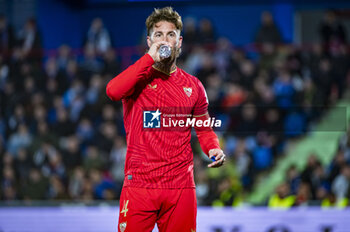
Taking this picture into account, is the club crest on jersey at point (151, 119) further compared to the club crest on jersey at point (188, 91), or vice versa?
the club crest on jersey at point (188, 91)

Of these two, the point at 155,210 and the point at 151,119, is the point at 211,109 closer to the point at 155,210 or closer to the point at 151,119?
the point at 151,119

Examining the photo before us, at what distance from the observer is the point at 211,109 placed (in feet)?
23.7

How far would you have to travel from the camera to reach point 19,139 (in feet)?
30.3

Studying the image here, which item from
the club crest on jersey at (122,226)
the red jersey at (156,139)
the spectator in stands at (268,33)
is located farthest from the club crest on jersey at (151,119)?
the spectator in stands at (268,33)

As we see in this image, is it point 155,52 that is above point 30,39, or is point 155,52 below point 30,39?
below

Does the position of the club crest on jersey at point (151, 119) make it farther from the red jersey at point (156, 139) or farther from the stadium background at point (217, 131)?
the stadium background at point (217, 131)

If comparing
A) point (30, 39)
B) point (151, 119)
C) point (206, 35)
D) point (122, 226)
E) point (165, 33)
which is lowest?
point (122, 226)

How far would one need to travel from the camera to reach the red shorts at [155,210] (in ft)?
10.8

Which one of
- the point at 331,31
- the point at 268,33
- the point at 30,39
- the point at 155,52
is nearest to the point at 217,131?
the point at 155,52

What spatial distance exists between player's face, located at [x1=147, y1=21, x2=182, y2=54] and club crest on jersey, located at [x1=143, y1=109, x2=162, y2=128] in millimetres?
415

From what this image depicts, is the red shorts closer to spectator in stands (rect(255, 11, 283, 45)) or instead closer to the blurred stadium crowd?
the blurred stadium crowd

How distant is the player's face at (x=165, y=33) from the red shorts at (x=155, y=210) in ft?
2.88

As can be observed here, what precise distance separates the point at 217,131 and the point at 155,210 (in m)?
4.04

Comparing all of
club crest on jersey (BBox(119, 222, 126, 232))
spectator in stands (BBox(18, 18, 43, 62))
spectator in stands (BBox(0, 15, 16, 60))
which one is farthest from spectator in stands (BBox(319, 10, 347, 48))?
club crest on jersey (BBox(119, 222, 126, 232))
